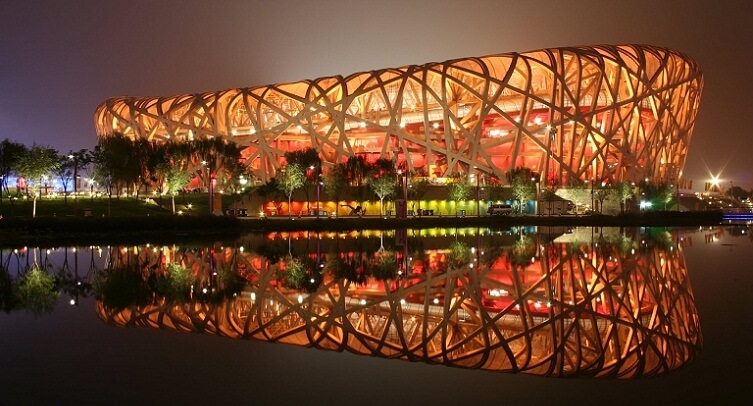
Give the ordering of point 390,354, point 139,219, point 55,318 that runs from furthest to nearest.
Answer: point 139,219
point 55,318
point 390,354

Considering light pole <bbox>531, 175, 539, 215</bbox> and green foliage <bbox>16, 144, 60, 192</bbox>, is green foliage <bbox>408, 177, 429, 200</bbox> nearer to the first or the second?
light pole <bbox>531, 175, 539, 215</bbox>

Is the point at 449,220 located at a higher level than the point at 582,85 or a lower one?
lower

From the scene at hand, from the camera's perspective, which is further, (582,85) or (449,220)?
(582,85)

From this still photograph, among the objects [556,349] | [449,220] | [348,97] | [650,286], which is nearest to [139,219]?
[449,220]

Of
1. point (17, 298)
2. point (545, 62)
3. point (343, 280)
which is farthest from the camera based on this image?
point (545, 62)

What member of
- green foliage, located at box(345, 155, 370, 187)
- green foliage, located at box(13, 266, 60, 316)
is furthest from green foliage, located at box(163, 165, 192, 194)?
green foliage, located at box(13, 266, 60, 316)

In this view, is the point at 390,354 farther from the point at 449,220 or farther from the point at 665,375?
the point at 449,220

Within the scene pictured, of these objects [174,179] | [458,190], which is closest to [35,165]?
[174,179]
